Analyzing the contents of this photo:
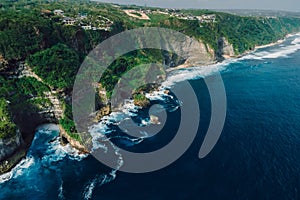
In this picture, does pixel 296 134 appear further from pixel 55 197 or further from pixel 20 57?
pixel 20 57

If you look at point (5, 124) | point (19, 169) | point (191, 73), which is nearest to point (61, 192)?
point (19, 169)

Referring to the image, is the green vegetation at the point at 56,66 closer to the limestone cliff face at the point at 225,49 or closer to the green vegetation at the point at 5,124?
the green vegetation at the point at 5,124

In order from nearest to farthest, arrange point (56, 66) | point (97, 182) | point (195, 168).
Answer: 1. point (97, 182)
2. point (195, 168)
3. point (56, 66)

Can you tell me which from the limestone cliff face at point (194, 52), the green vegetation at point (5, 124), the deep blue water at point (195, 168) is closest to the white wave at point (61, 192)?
the deep blue water at point (195, 168)

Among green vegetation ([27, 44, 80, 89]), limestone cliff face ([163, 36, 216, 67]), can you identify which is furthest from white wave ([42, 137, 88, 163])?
limestone cliff face ([163, 36, 216, 67])

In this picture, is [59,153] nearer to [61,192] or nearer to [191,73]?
[61,192]

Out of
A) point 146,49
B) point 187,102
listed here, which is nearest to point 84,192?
point 187,102

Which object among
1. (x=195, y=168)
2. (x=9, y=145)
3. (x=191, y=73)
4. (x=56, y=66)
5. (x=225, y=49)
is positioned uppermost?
(x=56, y=66)
